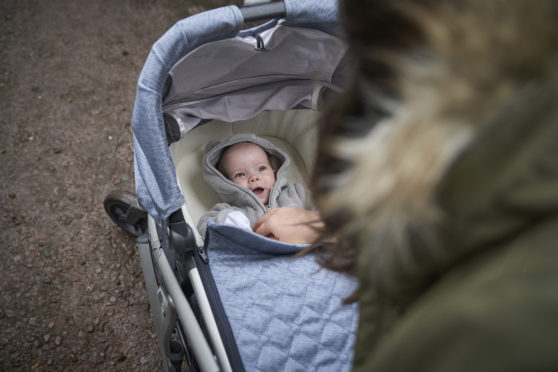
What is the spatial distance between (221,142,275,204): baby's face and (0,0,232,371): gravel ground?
0.49 metres

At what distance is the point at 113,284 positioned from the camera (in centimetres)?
126

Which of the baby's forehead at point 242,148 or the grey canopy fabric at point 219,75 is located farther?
the baby's forehead at point 242,148

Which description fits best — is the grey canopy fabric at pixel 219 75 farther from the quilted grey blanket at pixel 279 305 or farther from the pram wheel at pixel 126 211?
the pram wheel at pixel 126 211

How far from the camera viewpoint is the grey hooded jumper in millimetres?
1090

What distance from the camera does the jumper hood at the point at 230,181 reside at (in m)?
1.10

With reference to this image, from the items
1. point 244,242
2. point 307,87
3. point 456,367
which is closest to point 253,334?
point 244,242

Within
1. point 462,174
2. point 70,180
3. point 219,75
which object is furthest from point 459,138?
point 70,180

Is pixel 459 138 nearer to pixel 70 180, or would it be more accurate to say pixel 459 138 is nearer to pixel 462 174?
pixel 462 174

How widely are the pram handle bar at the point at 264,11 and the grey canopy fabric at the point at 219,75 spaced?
1 centimetres

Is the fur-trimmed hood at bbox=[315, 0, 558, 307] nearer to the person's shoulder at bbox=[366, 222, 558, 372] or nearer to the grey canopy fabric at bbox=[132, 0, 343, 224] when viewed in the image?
the person's shoulder at bbox=[366, 222, 558, 372]

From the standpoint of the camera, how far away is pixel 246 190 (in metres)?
1.11

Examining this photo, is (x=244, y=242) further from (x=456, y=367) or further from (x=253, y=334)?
(x=456, y=367)

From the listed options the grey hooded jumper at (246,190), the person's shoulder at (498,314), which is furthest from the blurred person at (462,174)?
the grey hooded jumper at (246,190)

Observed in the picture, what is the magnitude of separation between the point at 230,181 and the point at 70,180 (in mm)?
717
